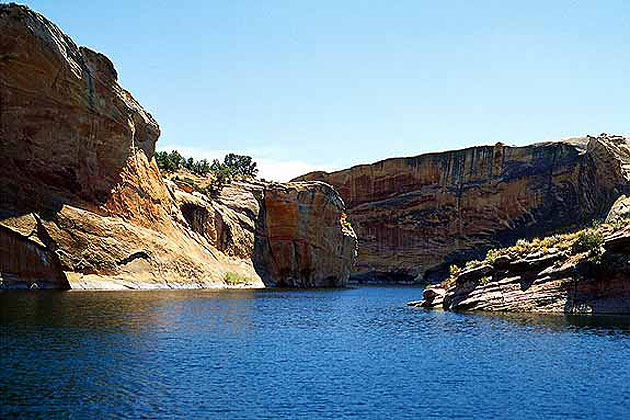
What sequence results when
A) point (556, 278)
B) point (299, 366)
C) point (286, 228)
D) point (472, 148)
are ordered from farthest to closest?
point (472, 148) < point (286, 228) < point (556, 278) < point (299, 366)

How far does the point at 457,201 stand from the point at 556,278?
317 ft

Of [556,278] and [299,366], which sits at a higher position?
[556,278]

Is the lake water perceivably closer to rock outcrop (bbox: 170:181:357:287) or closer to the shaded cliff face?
rock outcrop (bbox: 170:181:357:287)

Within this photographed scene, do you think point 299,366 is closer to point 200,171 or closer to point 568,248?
point 568,248

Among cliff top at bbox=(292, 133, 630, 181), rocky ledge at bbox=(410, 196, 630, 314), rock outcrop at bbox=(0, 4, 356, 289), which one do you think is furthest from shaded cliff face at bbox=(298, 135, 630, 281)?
rocky ledge at bbox=(410, 196, 630, 314)

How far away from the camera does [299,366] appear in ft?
86.8

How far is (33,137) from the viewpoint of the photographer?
6100 cm

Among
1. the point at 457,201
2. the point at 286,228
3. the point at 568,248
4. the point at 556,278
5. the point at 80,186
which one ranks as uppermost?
the point at 457,201

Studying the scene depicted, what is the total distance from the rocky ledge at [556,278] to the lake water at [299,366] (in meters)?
3.78

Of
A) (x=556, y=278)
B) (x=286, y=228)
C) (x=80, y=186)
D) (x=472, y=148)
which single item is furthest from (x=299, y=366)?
(x=472, y=148)

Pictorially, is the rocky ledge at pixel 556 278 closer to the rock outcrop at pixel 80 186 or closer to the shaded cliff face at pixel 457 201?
the rock outcrop at pixel 80 186

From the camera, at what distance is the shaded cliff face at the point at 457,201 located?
134m

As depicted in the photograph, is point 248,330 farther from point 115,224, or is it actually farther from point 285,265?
point 285,265

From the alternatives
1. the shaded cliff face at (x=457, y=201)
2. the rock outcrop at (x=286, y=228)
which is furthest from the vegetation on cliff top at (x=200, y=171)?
the shaded cliff face at (x=457, y=201)
